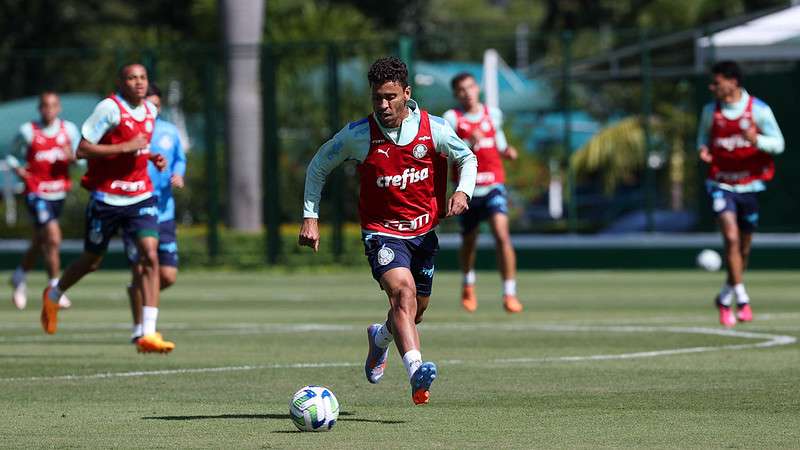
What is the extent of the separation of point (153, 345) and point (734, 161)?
5788 millimetres

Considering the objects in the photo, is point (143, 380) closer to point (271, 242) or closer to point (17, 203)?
point (271, 242)

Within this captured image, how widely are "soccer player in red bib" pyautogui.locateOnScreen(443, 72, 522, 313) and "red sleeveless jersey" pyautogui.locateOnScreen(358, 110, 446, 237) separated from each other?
7700 mm

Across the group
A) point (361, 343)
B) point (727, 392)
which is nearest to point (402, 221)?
point (727, 392)

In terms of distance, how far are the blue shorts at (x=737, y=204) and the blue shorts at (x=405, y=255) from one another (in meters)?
6.14

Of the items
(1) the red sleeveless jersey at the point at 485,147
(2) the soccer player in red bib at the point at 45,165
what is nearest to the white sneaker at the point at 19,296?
(2) the soccer player in red bib at the point at 45,165

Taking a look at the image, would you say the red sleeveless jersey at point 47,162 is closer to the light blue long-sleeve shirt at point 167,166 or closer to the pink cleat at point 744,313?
the light blue long-sleeve shirt at point 167,166

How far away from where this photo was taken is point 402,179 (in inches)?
393

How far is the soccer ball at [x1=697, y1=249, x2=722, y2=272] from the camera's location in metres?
25.2

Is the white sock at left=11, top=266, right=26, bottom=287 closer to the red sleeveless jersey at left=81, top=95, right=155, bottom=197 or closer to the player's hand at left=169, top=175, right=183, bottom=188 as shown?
the player's hand at left=169, top=175, right=183, bottom=188

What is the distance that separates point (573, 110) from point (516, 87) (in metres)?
4.87

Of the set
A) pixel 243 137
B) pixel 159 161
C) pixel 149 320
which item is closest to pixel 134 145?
pixel 159 161

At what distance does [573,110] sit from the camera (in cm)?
3525

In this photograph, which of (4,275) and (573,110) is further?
(573,110)

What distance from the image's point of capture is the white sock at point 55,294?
14670 mm
